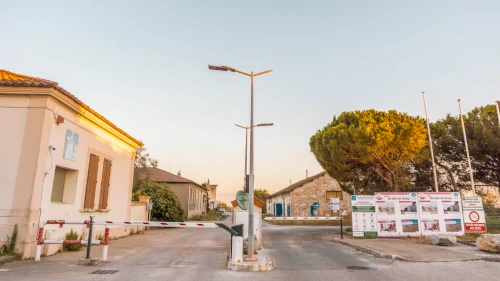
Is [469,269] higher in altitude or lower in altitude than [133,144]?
lower

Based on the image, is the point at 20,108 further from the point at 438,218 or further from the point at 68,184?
the point at 438,218

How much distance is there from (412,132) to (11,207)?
771 inches

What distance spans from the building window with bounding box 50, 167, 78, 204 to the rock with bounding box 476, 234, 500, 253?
1542cm

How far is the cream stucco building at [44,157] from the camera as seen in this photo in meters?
9.37

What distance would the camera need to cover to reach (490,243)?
11.1 m

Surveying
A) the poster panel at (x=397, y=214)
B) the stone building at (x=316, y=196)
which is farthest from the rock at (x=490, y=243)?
the stone building at (x=316, y=196)

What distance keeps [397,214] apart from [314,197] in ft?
62.1

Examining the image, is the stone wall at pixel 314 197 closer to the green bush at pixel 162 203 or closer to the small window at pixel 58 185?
the green bush at pixel 162 203

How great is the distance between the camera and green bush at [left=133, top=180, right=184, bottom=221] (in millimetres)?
24406

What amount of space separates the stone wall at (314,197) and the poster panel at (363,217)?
19.0 m

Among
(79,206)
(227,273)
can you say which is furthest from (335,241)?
(79,206)

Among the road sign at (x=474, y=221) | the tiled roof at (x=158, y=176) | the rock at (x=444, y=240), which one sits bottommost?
the rock at (x=444, y=240)

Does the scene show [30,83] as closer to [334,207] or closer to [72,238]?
[72,238]

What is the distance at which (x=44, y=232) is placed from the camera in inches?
386
